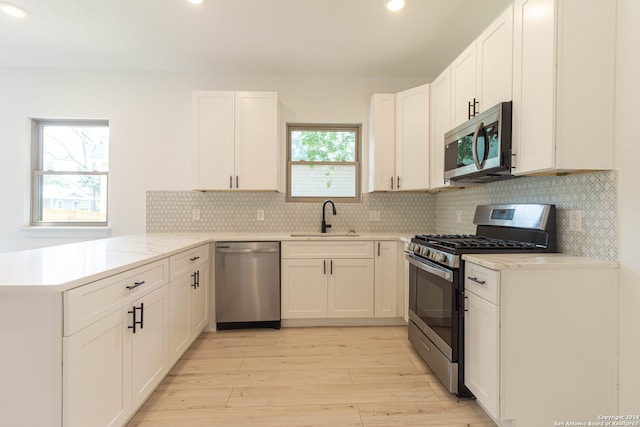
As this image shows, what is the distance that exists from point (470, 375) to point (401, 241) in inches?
52.6

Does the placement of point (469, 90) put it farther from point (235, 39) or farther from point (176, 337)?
point (176, 337)

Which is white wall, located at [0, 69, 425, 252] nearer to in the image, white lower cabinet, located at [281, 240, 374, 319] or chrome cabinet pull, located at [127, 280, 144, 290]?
white lower cabinet, located at [281, 240, 374, 319]

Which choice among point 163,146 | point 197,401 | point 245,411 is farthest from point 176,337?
point 163,146

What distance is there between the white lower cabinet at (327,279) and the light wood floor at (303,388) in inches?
11.5

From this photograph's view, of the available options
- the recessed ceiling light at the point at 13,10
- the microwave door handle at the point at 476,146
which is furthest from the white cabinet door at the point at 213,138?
the microwave door handle at the point at 476,146

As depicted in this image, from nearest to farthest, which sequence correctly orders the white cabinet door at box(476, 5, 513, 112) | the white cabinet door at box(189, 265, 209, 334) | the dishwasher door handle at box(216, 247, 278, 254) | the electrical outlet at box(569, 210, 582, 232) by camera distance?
the electrical outlet at box(569, 210, 582, 232)
the white cabinet door at box(476, 5, 513, 112)
the white cabinet door at box(189, 265, 209, 334)
the dishwasher door handle at box(216, 247, 278, 254)

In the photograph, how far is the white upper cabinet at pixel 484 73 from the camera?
1770 mm

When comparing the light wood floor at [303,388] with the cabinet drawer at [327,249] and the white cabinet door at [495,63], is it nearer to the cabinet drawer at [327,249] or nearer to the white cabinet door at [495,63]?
the cabinet drawer at [327,249]

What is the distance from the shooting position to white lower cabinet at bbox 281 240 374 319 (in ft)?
9.36

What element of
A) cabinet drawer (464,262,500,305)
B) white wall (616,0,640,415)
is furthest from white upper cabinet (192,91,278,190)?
white wall (616,0,640,415)

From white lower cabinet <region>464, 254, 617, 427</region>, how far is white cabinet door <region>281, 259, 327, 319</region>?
165cm

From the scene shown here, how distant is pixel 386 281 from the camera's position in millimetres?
2900

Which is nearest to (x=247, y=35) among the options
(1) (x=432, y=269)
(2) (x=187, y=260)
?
(2) (x=187, y=260)

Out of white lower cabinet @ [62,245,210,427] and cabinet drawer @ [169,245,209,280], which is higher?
cabinet drawer @ [169,245,209,280]
